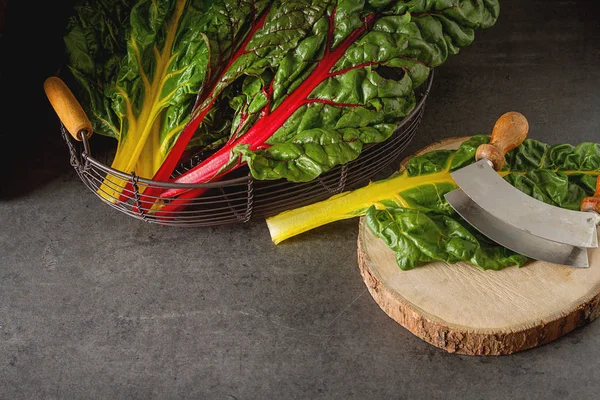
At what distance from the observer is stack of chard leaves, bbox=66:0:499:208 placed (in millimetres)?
2205

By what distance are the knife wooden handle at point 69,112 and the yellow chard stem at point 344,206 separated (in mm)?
611

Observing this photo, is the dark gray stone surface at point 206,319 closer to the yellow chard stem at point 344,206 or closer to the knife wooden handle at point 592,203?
the yellow chard stem at point 344,206

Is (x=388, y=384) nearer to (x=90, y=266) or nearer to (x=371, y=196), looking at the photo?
(x=371, y=196)

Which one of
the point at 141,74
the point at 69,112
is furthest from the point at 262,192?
the point at 69,112

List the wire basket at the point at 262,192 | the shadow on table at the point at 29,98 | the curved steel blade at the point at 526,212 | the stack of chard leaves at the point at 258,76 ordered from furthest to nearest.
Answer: the shadow on table at the point at 29,98 < the wire basket at the point at 262,192 < the stack of chard leaves at the point at 258,76 < the curved steel blade at the point at 526,212

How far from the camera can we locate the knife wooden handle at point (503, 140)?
7.28 feet

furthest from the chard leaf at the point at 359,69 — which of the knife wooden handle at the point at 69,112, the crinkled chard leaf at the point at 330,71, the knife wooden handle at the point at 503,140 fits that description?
the knife wooden handle at the point at 69,112

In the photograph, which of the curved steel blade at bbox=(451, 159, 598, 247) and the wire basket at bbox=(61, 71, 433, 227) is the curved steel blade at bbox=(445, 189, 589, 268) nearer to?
the curved steel blade at bbox=(451, 159, 598, 247)

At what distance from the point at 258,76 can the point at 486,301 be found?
915 mm

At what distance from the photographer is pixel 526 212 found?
2125mm

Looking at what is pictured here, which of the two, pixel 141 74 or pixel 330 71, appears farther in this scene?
pixel 141 74

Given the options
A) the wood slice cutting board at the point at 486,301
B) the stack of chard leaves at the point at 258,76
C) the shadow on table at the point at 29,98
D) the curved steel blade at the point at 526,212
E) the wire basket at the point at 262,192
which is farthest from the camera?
the shadow on table at the point at 29,98

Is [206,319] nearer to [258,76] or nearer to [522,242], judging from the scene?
[258,76]

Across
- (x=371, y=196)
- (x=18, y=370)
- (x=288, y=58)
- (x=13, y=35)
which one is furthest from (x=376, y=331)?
(x=13, y=35)
